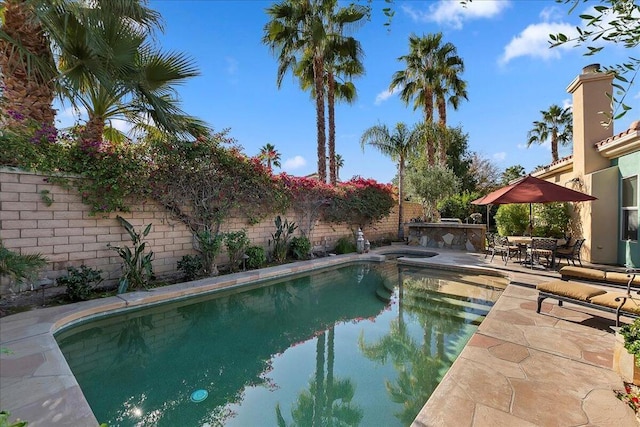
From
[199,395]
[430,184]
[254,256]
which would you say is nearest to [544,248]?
[430,184]

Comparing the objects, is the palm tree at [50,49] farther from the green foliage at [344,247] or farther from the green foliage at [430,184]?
the green foliage at [430,184]

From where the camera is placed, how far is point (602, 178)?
9.04m

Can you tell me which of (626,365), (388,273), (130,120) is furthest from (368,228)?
(626,365)

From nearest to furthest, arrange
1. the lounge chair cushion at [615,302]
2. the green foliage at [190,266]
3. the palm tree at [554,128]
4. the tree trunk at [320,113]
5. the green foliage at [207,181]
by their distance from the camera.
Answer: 1. the lounge chair cushion at [615,302]
2. the green foliage at [207,181]
3. the green foliage at [190,266]
4. the tree trunk at [320,113]
5. the palm tree at [554,128]

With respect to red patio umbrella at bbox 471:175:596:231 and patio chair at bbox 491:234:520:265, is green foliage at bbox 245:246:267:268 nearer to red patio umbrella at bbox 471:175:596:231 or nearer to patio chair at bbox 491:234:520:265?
red patio umbrella at bbox 471:175:596:231

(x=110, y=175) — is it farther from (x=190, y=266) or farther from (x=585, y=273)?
(x=585, y=273)

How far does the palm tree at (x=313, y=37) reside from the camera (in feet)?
41.2

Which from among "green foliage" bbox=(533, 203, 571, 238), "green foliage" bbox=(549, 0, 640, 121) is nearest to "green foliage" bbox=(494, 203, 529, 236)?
"green foliage" bbox=(533, 203, 571, 238)

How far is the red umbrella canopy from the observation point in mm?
7715

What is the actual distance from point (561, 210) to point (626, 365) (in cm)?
975

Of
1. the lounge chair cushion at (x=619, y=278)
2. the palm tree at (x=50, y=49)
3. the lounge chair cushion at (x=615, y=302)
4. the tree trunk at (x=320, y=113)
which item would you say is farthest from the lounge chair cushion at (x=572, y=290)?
the tree trunk at (x=320, y=113)

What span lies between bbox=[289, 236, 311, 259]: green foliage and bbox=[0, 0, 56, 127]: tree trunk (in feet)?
25.1

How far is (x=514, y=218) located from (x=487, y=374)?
12054 millimetres

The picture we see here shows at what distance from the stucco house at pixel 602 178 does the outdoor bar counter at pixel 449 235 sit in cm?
348
